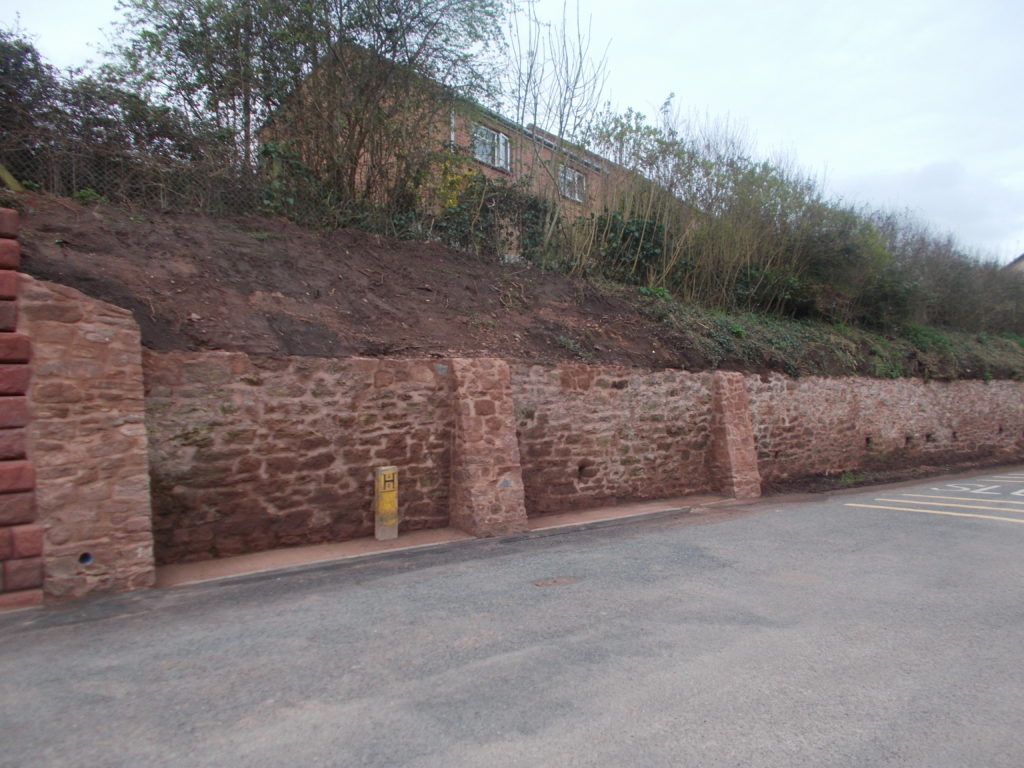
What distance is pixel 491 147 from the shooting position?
12516mm

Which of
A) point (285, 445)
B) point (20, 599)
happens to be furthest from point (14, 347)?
point (285, 445)

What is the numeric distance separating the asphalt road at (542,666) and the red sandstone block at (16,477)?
40.2 inches

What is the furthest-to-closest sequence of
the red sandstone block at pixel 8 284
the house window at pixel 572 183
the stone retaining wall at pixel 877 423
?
the house window at pixel 572 183 → the stone retaining wall at pixel 877 423 → the red sandstone block at pixel 8 284

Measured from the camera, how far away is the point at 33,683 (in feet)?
12.2

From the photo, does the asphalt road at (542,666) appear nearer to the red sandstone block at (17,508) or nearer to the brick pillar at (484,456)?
the red sandstone block at (17,508)

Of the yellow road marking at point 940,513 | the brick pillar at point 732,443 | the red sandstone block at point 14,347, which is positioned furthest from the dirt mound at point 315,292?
the yellow road marking at point 940,513

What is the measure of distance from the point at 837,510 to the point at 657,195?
27.8ft

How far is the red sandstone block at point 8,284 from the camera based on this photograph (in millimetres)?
5113

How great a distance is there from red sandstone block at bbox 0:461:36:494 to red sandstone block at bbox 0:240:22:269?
166cm

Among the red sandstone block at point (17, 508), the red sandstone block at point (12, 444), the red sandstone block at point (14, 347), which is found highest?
the red sandstone block at point (14, 347)

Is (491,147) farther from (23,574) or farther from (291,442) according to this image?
(23,574)

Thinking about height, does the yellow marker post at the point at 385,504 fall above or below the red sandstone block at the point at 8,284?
below

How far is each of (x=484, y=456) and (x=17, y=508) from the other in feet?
15.4

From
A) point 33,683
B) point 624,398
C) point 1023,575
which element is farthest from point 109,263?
point 1023,575
